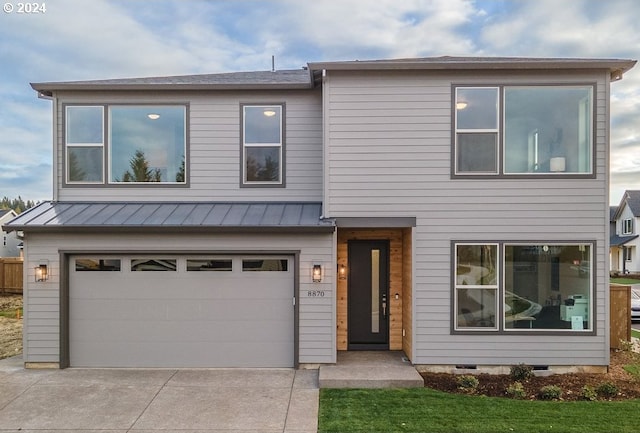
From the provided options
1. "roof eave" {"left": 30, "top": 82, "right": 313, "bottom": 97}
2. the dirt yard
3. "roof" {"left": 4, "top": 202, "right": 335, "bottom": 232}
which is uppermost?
"roof eave" {"left": 30, "top": 82, "right": 313, "bottom": 97}

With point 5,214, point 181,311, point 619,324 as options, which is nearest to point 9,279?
point 181,311

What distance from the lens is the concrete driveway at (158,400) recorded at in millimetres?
4883

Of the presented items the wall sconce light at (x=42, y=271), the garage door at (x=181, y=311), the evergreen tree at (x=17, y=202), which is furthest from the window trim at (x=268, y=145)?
the evergreen tree at (x=17, y=202)

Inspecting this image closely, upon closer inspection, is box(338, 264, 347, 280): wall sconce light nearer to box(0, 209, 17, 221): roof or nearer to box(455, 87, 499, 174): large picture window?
box(455, 87, 499, 174): large picture window

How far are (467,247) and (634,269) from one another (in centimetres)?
3462

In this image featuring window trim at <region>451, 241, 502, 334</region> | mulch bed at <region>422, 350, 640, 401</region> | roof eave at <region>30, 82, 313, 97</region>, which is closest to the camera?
mulch bed at <region>422, 350, 640, 401</region>

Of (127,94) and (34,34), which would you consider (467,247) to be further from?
(34,34)

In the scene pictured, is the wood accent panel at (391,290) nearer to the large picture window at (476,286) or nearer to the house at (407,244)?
→ the house at (407,244)

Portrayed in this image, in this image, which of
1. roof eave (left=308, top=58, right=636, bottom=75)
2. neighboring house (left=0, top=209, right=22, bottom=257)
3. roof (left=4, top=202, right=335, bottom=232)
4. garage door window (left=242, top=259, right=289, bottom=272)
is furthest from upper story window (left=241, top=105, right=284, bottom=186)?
neighboring house (left=0, top=209, right=22, bottom=257)

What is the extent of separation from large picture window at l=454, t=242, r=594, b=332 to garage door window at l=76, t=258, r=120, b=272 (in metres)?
6.17

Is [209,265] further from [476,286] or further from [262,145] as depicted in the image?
[476,286]

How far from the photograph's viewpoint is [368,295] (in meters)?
7.98

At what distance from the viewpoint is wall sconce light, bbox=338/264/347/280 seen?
7.88m

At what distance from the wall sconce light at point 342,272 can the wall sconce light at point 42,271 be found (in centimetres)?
535
